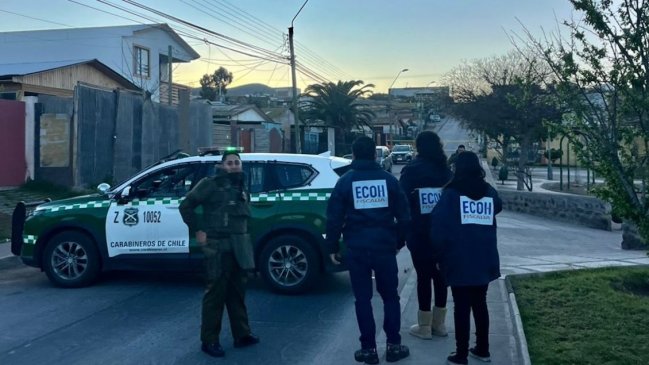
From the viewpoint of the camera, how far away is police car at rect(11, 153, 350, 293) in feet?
29.4

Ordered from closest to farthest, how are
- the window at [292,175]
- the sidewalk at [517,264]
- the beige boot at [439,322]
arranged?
the sidewalk at [517,264], the beige boot at [439,322], the window at [292,175]

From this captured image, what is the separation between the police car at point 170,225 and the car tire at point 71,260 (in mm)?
13

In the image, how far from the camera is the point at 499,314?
7.64 metres

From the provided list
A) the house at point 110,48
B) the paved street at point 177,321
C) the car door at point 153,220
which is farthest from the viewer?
the house at point 110,48

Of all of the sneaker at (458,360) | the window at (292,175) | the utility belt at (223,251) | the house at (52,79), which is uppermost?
the house at (52,79)

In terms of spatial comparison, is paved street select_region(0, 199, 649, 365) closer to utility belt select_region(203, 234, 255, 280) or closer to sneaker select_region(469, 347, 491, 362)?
sneaker select_region(469, 347, 491, 362)

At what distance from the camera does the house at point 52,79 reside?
76.3 feet

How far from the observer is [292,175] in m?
9.28

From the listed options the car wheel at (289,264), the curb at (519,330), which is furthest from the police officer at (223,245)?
the curb at (519,330)

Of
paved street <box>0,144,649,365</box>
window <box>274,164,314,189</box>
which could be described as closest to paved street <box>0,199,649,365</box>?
paved street <box>0,144,649,365</box>

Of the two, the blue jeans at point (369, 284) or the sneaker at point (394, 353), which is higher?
the blue jeans at point (369, 284)

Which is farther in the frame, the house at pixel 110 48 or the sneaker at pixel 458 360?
the house at pixel 110 48

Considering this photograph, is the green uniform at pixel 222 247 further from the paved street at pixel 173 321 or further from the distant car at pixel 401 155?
the distant car at pixel 401 155

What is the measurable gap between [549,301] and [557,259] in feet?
12.8
